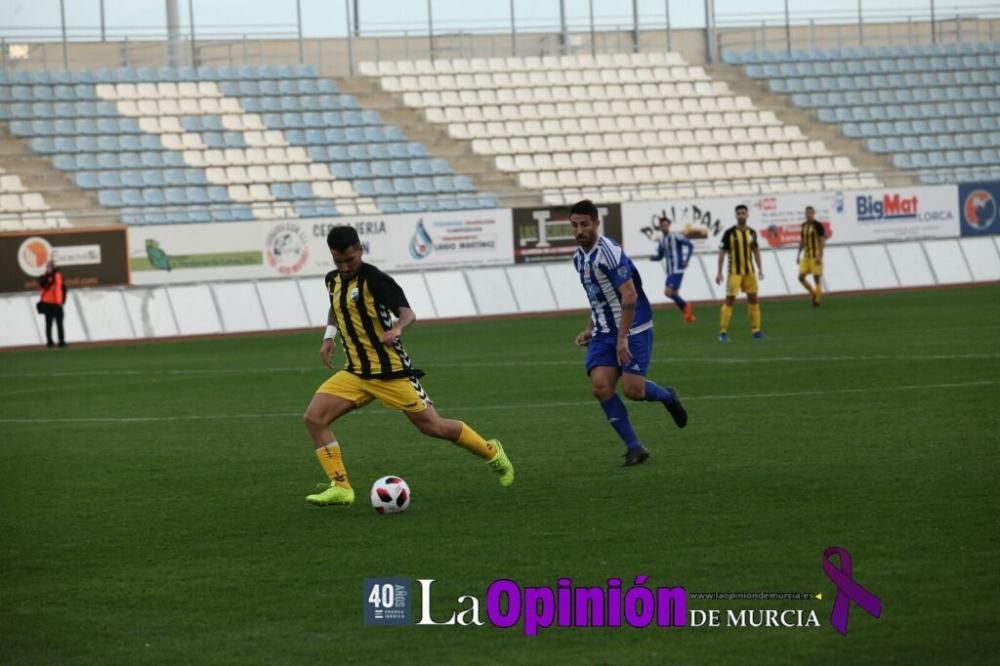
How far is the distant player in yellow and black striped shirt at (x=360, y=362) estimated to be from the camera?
11.0m

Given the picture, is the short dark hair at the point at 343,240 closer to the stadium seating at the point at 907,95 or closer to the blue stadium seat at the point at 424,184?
the blue stadium seat at the point at 424,184

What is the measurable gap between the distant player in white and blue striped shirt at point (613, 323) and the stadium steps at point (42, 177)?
26.3 metres

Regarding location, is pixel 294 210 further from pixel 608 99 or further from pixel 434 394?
pixel 434 394

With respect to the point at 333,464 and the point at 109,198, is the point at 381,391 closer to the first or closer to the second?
the point at 333,464

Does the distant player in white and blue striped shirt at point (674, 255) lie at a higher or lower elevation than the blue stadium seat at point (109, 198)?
lower

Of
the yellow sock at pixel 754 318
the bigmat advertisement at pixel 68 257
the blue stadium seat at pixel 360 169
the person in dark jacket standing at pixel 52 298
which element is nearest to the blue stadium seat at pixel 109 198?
the bigmat advertisement at pixel 68 257

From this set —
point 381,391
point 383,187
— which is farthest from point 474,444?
point 383,187

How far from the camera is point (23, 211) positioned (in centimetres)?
3562

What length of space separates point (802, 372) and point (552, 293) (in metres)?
18.7

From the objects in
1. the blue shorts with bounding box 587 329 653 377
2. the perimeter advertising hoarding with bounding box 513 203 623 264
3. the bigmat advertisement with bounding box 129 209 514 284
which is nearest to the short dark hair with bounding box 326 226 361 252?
the blue shorts with bounding box 587 329 653 377

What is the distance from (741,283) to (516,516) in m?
16.9

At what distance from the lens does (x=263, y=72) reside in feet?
145

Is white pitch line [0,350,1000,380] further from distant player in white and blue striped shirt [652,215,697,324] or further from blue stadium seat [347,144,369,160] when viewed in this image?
blue stadium seat [347,144,369,160]

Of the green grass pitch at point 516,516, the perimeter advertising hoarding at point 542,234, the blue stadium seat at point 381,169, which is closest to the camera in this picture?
the green grass pitch at point 516,516
